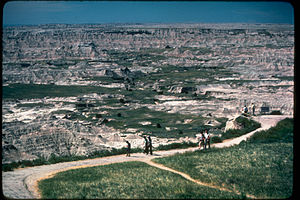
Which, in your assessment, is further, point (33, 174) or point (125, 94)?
point (125, 94)

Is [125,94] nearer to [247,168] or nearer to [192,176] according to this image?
[192,176]

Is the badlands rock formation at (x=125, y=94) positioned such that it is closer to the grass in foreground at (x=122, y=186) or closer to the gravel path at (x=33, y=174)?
the gravel path at (x=33, y=174)

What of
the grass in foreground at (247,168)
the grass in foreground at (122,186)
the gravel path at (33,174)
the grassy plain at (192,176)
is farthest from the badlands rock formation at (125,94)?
the grass in foreground at (247,168)

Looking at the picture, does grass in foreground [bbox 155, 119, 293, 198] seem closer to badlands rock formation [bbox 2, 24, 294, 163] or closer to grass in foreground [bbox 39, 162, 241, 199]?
grass in foreground [bbox 39, 162, 241, 199]

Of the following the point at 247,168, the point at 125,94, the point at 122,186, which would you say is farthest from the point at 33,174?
the point at 125,94

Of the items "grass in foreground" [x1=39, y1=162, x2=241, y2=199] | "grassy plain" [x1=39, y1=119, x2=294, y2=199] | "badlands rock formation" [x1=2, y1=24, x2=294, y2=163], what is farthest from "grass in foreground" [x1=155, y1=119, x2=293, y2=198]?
"badlands rock formation" [x1=2, y1=24, x2=294, y2=163]
